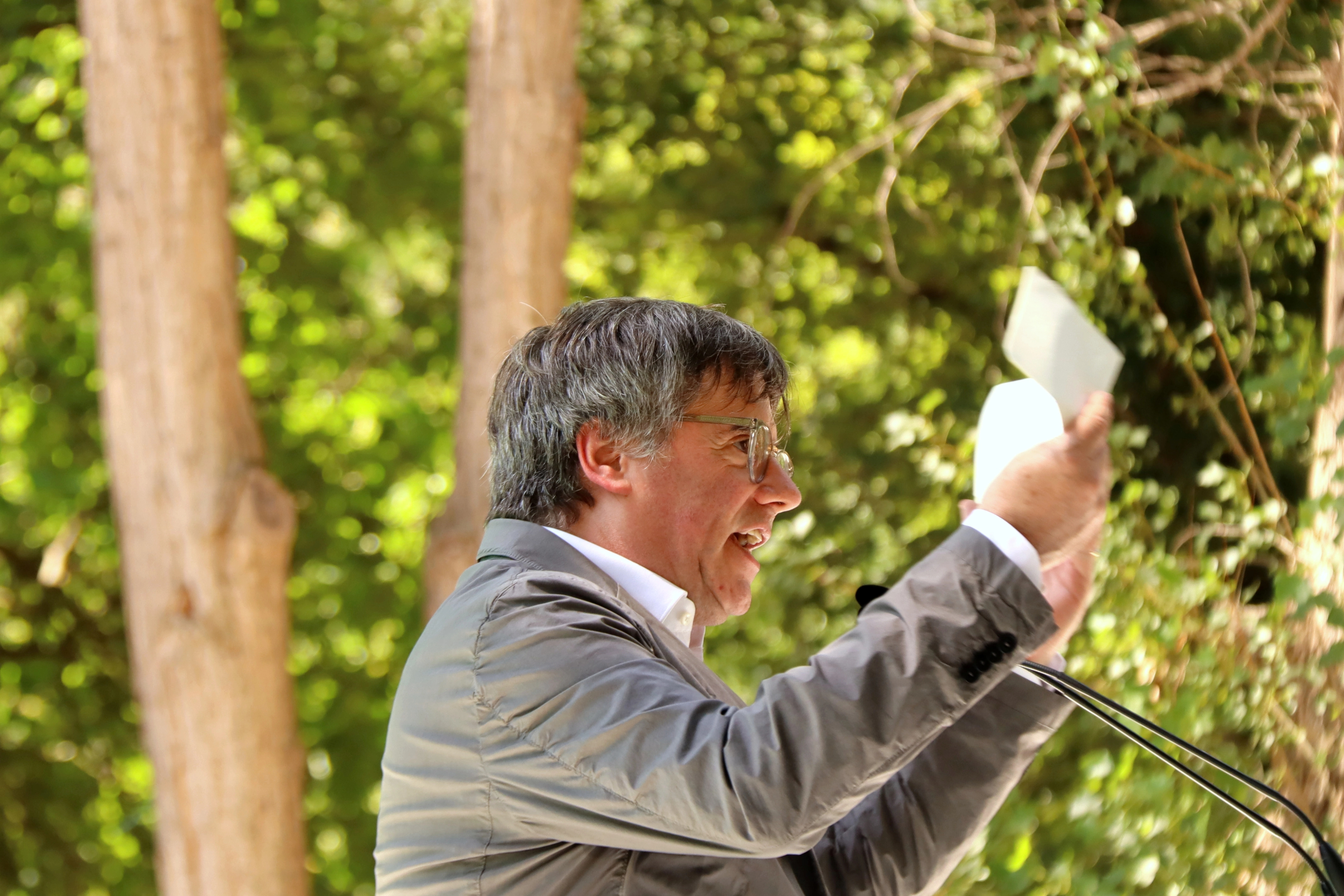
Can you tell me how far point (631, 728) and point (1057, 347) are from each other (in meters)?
0.51

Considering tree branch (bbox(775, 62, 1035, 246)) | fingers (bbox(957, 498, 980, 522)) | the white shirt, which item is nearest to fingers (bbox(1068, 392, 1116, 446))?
fingers (bbox(957, 498, 980, 522))

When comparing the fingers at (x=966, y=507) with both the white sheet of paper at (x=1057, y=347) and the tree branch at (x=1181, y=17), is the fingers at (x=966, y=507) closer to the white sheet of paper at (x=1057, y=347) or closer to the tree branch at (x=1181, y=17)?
the white sheet of paper at (x=1057, y=347)

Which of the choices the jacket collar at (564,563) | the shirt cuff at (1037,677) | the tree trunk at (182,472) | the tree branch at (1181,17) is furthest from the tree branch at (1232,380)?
the tree trunk at (182,472)

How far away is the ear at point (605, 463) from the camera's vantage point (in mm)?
1534

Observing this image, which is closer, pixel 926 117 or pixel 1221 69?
pixel 1221 69

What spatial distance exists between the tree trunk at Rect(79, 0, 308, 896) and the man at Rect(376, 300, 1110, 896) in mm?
2585

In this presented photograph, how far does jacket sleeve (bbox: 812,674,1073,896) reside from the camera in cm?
149

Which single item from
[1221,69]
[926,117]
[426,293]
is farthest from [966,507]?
[426,293]

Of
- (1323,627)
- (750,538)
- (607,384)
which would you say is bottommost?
(1323,627)

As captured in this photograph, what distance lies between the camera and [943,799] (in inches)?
59.5

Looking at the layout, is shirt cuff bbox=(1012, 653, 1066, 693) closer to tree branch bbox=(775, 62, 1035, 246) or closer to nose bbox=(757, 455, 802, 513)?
nose bbox=(757, 455, 802, 513)

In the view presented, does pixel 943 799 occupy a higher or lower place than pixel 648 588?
lower

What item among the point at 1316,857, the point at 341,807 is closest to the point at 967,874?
the point at 1316,857

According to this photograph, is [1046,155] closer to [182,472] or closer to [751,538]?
[751,538]
